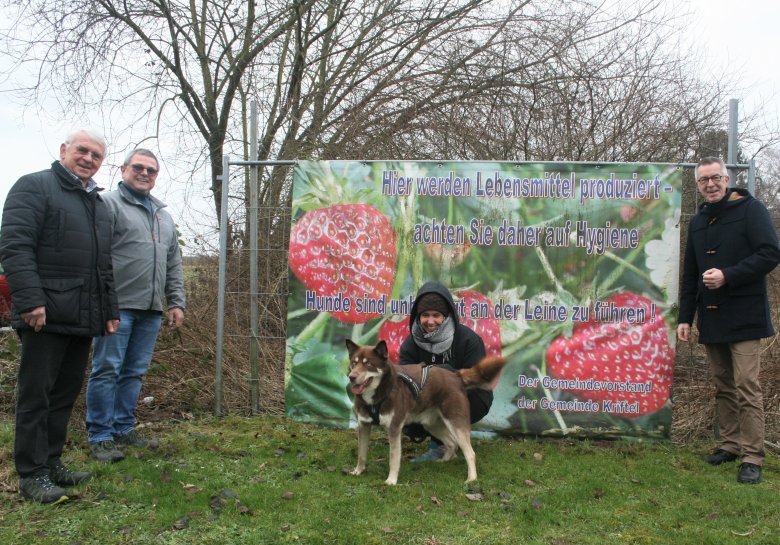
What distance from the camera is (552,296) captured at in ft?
16.1

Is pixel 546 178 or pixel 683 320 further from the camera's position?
pixel 546 178

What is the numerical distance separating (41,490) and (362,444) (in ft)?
6.72

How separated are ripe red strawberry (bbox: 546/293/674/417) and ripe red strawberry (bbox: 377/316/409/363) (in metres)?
1.32

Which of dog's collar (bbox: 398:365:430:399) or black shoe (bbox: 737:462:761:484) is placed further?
dog's collar (bbox: 398:365:430:399)

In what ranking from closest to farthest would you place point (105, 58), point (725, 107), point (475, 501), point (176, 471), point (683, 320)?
point (475, 501)
point (176, 471)
point (683, 320)
point (725, 107)
point (105, 58)

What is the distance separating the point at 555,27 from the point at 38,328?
7232mm

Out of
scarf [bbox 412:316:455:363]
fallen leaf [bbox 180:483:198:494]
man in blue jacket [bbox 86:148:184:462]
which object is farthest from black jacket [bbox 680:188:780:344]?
man in blue jacket [bbox 86:148:184:462]

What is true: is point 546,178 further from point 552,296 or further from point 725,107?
point 725,107

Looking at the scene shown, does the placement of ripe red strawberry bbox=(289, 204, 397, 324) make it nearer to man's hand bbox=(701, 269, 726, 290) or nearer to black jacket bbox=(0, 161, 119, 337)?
black jacket bbox=(0, 161, 119, 337)

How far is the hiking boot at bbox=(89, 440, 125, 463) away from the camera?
4008mm

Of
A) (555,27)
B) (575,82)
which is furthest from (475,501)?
(555,27)

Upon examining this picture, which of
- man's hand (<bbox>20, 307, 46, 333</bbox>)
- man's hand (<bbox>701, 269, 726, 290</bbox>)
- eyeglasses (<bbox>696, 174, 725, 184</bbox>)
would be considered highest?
eyeglasses (<bbox>696, 174, 725, 184</bbox>)

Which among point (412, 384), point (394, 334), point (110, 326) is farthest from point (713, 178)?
point (110, 326)

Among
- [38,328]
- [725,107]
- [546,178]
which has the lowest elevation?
[38,328]
